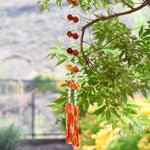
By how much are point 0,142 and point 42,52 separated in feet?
60.1

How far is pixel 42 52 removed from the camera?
73.7 ft

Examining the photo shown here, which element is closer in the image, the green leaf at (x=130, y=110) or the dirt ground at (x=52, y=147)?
the green leaf at (x=130, y=110)

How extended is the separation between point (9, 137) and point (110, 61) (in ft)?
12.9

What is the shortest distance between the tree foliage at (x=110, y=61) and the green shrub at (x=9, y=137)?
3.73 m

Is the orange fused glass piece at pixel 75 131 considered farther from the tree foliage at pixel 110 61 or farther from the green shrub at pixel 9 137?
the green shrub at pixel 9 137

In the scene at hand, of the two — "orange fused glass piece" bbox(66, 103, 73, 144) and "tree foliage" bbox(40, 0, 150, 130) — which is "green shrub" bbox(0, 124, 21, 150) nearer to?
"tree foliage" bbox(40, 0, 150, 130)

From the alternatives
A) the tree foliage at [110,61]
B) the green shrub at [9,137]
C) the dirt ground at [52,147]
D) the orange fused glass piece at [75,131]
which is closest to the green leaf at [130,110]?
the tree foliage at [110,61]

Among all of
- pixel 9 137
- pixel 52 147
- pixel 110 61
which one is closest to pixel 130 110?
pixel 110 61

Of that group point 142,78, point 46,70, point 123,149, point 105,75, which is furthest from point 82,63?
point 46,70

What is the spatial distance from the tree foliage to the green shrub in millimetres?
3730

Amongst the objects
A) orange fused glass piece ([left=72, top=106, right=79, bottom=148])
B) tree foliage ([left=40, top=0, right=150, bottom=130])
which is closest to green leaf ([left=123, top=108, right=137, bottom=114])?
tree foliage ([left=40, top=0, right=150, bottom=130])

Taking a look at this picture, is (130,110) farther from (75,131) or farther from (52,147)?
(52,147)

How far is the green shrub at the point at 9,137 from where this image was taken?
4.51 m

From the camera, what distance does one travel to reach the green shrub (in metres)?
4.51
